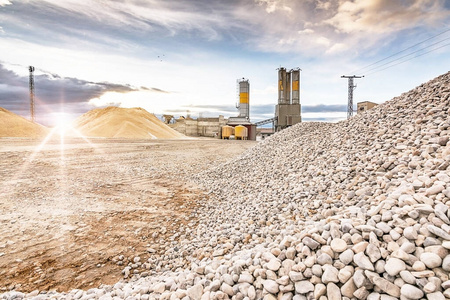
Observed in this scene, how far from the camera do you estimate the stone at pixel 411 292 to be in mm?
1942

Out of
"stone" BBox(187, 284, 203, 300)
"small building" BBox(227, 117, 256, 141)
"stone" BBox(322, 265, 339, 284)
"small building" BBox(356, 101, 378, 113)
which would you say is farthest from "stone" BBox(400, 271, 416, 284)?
"small building" BBox(227, 117, 256, 141)

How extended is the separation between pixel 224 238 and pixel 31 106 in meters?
45.9

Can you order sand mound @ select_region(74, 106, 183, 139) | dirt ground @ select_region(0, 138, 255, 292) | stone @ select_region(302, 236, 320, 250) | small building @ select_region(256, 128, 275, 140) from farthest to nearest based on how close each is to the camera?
small building @ select_region(256, 128, 275, 140)
sand mound @ select_region(74, 106, 183, 139)
dirt ground @ select_region(0, 138, 255, 292)
stone @ select_region(302, 236, 320, 250)

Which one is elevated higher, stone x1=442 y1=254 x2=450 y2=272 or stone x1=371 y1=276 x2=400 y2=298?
stone x1=442 y1=254 x2=450 y2=272

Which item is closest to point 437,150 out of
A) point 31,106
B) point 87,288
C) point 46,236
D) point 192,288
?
point 192,288

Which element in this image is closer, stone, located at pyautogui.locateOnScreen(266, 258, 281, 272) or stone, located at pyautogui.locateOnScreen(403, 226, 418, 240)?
stone, located at pyautogui.locateOnScreen(403, 226, 418, 240)

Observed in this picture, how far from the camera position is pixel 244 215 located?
527 centimetres

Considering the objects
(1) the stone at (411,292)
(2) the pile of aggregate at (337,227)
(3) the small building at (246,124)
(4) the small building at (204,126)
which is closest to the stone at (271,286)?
A: (2) the pile of aggregate at (337,227)

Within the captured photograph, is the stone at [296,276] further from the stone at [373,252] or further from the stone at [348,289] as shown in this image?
the stone at [373,252]

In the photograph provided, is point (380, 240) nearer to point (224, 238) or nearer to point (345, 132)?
point (224, 238)

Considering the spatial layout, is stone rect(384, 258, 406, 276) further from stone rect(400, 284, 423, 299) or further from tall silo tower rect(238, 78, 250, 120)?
tall silo tower rect(238, 78, 250, 120)

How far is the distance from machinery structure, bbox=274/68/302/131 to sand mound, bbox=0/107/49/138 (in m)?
34.4

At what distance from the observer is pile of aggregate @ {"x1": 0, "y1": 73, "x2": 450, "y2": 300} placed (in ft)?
7.28

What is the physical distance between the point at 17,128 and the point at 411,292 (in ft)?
137
